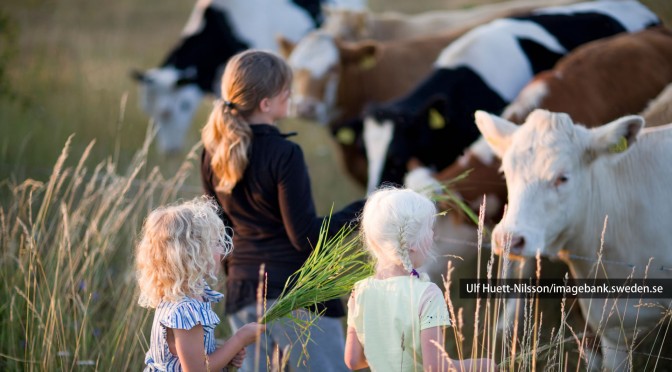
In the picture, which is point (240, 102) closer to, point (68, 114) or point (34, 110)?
point (34, 110)

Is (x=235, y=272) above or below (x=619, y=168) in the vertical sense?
below

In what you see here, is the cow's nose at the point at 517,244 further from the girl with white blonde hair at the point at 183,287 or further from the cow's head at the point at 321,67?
the cow's head at the point at 321,67

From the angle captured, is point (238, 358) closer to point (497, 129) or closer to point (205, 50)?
point (497, 129)

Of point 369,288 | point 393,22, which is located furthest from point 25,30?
point 369,288

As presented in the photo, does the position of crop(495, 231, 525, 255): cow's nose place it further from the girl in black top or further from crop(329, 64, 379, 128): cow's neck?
crop(329, 64, 379, 128): cow's neck

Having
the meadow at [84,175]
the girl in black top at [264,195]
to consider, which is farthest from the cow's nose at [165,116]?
the girl in black top at [264,195]

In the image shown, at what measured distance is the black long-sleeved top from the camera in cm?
324

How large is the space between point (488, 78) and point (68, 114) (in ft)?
19.7

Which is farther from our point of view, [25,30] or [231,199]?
[25,30]

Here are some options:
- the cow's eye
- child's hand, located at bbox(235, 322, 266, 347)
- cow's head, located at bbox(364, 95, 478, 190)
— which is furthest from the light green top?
cow's head, located at bbox(364, 95, 478, 190)

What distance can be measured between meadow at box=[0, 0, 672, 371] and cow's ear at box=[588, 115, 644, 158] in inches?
36.8

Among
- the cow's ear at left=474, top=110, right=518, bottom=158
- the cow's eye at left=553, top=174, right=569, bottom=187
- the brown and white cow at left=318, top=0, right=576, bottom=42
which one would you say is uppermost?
the brown and white cow at left=318, top=0, right=576, bottom=42

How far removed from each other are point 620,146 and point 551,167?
326mm

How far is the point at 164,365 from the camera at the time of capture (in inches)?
109
